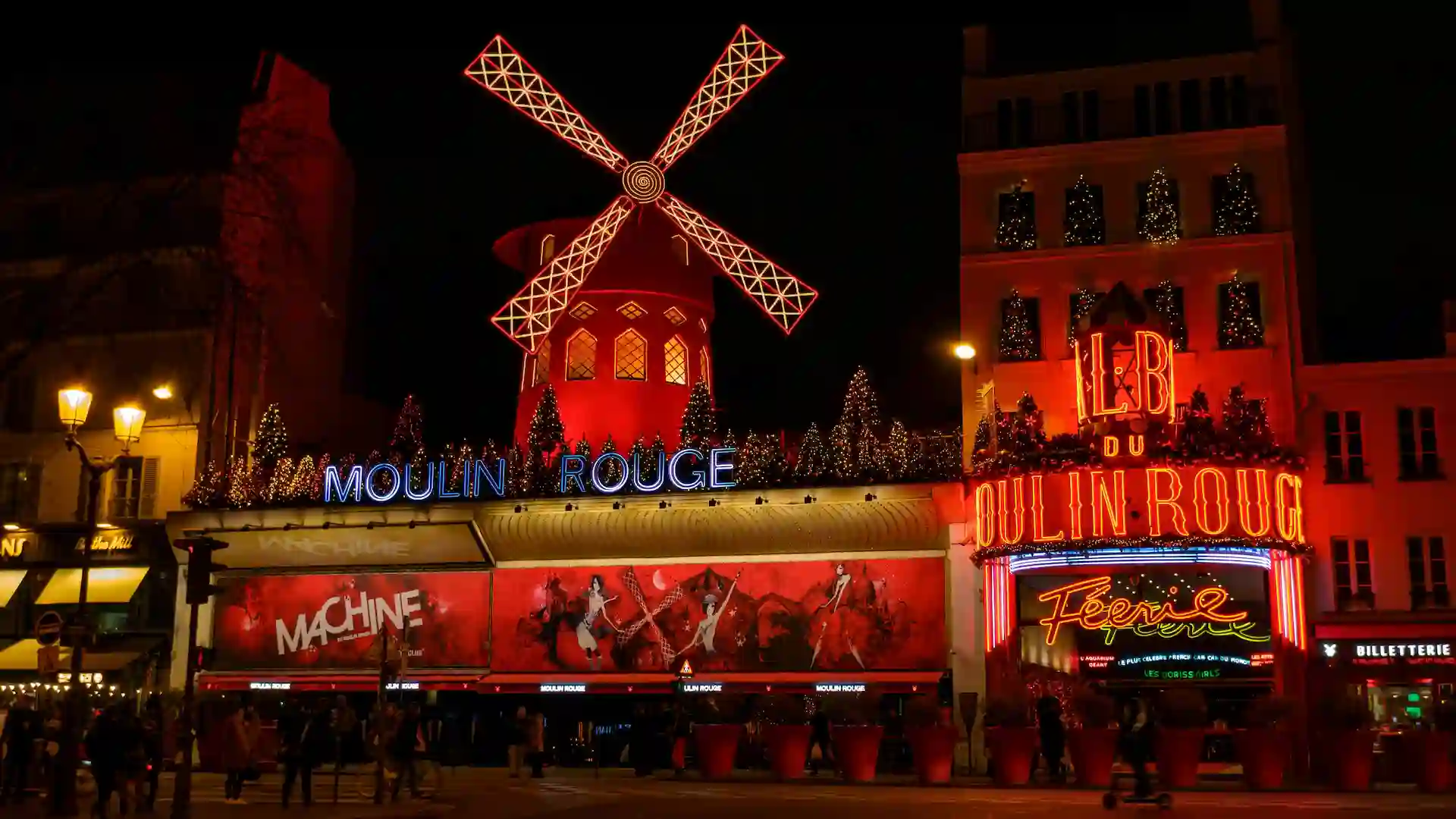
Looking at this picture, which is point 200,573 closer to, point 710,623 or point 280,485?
point 710,623

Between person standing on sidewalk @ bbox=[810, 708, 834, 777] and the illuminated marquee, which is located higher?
the illuminated marquee

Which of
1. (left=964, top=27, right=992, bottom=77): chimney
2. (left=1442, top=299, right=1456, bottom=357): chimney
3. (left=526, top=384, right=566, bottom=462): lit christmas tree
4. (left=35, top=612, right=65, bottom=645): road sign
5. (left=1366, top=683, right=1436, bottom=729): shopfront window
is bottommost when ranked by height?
(left=1366, top=683, right=1436, bottom=729): shopfront window

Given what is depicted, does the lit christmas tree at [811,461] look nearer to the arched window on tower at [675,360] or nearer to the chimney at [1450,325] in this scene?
the arched window on tower at [675,360]

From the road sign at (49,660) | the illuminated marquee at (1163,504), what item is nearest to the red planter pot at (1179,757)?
the illuminated marquee at (1163,504)

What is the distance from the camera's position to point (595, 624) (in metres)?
26.7

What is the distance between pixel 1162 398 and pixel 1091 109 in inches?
216

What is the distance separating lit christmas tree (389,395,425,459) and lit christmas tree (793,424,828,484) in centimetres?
704

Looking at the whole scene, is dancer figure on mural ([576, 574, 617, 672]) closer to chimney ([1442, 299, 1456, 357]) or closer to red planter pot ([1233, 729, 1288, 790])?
red planter pot ([1233, 729, 1288, 790])

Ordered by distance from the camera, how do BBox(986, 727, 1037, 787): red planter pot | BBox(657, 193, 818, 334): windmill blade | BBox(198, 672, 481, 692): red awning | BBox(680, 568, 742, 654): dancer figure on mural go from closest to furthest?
BBox(986, 727, 1037, 787): red planter pot < BBox(680, 568, 742, 654): dancer figure on mural < BBox(198, 672, 481, 692): red awning < BBox(657, 193, 818, 334): windmill blade

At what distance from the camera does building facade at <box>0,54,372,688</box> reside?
46.8 ft

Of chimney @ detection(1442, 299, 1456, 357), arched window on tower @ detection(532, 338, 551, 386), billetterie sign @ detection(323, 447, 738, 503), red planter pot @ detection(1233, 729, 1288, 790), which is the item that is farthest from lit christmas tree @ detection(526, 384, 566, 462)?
chimney @ detection(1442, 299, 1456, 357)

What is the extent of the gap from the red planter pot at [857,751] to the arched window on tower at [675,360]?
370 inches

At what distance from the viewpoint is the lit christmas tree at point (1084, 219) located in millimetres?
25016

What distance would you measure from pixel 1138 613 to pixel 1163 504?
1989mm
